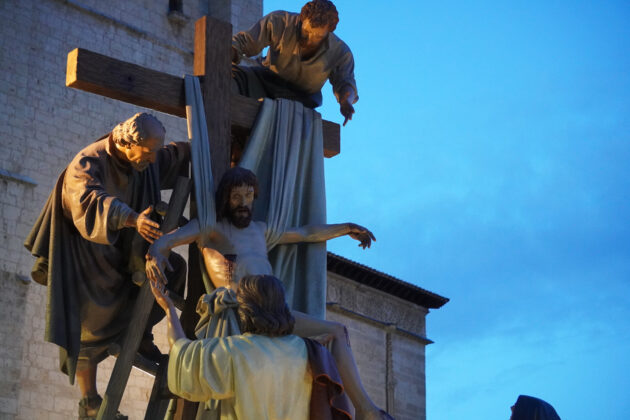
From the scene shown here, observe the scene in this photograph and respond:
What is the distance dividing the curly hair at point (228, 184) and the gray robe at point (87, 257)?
0.50 metres

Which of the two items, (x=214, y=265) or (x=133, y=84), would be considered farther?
(x=133, y=84)

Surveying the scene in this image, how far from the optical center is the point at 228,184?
6.25 m

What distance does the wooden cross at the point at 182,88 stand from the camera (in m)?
6.42

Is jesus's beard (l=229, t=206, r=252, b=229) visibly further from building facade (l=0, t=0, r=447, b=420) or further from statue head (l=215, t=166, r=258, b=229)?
building facade (l=0, t=0, r=447, b=420)

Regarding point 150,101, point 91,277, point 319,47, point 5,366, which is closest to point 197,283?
point 91,277

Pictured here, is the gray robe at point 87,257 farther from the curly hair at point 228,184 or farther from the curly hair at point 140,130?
the curly hair at point 228,184

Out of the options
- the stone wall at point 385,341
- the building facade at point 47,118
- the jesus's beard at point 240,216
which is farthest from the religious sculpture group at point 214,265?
the stone wall at point 385,341

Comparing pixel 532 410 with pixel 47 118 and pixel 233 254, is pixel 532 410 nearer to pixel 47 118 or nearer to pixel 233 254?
pixel 233 254

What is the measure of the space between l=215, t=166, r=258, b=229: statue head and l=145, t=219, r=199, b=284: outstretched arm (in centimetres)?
19

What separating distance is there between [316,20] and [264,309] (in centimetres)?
264

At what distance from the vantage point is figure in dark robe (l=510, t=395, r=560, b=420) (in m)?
6.65

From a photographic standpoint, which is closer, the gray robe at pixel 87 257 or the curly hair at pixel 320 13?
the gray robe at pixel 87 257

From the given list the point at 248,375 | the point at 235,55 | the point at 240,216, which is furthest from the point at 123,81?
the point at 248,375

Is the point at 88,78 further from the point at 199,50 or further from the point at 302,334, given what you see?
the point at 302,334
